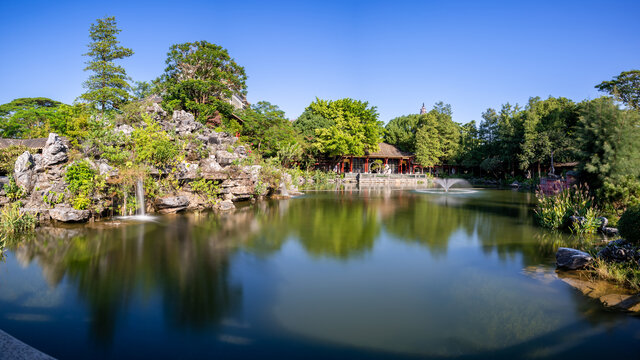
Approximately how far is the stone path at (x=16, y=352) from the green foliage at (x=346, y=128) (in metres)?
33.0

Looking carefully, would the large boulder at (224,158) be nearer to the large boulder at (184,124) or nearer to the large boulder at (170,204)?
the large boulder at (184,124)

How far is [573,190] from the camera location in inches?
512

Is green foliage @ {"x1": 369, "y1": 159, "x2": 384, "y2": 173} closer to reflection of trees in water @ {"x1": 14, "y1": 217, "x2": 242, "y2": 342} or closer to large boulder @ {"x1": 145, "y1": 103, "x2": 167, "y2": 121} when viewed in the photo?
large boulder @ {"x1": 145, "y1": 103, "x2": 167, "y2": 121}

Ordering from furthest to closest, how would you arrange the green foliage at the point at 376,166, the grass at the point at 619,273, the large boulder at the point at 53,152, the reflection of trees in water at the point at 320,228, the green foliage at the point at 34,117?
the green foliage at the point at 376,166, the green foliage at the point at 34,117, the large boulder at the point at 53,152, the reflection of trees in water at the point at 320,228, the grass at the point at 619,273

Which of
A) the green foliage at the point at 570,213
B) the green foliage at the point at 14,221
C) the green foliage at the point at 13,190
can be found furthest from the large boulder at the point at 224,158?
the green foliage at the point at 570,213

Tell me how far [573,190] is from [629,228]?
8.49 m

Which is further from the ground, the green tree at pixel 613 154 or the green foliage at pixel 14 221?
the green tree at pixel 613 154

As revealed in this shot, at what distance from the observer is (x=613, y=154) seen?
11672 millimetres

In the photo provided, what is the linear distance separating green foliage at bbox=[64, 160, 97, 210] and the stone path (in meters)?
9.69

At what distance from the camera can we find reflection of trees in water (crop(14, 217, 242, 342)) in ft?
17.4

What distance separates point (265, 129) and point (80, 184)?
19.8 metres

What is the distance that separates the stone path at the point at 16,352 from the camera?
3.20 meters

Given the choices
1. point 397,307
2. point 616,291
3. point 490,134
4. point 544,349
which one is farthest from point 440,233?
point 490,134

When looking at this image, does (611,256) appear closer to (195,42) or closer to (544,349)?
(544,349)
